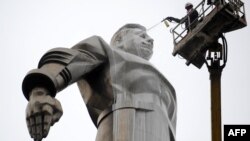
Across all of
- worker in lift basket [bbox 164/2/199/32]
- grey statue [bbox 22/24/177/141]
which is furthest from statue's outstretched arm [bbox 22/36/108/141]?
worker in lift basket [bbox 164/2/199/32]

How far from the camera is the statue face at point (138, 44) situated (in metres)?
13.4

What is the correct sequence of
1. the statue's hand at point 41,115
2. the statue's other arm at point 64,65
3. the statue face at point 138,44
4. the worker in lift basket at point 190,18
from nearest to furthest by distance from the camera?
the statue's hand at point 41,115 → the statue's other arm at point 64,65 → the statue face at point 138,44 → the worker in lift basket at point 190,18

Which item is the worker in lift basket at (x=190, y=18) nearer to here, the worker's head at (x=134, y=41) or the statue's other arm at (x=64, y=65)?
the worker's head at (x=134, y=41)

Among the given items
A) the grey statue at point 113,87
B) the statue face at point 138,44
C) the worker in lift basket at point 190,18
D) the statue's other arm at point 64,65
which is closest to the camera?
the statue's other arm at point 64,65

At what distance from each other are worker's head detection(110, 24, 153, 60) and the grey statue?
0.47ft

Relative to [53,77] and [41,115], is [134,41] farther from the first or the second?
[41,115]

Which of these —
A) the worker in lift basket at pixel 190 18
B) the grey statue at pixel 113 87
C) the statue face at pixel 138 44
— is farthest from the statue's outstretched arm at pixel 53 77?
the worker in lift basket at pixel 190 18

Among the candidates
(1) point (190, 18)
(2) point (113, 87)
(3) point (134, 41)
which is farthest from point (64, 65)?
(1) point (190, 18)

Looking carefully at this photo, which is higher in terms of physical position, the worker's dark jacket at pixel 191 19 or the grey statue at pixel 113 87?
the worker's dark jacket at pixel 191 19

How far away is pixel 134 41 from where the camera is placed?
13.5 meters

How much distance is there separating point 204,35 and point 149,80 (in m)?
4.68

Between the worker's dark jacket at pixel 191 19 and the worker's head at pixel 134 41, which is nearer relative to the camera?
A: the worker's head at pixel 134 41

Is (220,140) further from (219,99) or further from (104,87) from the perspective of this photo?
(104,87)

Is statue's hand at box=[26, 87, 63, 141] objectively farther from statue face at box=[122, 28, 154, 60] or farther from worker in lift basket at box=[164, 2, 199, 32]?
worker in lift basket at box=[164, 2, 199, 32]
